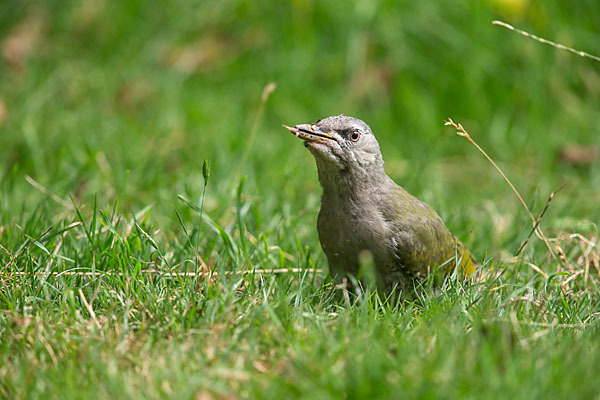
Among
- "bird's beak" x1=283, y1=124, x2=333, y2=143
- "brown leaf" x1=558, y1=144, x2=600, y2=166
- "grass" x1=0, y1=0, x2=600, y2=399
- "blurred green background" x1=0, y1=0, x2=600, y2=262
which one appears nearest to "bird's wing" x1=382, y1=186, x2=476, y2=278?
"grass" x1=0, y1=0, x2=600, y2=399

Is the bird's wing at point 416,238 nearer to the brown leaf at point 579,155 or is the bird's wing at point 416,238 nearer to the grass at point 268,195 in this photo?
the grass at point 268,195

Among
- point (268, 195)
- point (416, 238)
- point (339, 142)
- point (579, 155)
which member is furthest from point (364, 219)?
point (579, 155)

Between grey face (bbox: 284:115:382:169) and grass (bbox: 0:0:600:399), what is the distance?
0.53 meters

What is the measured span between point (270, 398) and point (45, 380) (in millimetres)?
809

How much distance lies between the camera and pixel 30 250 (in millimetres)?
3756

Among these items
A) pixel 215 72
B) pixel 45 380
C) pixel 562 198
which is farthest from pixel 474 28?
pixel 45 380

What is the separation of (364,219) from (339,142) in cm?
41

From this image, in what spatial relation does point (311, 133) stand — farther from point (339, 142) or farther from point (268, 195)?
point (268, 195)

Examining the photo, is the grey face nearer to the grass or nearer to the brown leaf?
the grass

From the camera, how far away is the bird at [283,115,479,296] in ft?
12.6

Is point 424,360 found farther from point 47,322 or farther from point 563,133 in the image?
point 563,133

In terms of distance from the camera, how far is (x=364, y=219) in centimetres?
386

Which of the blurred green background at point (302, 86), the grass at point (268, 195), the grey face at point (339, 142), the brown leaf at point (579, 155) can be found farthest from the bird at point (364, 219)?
the brown leaf at point (579, 155)

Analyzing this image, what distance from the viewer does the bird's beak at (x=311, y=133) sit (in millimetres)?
3709
